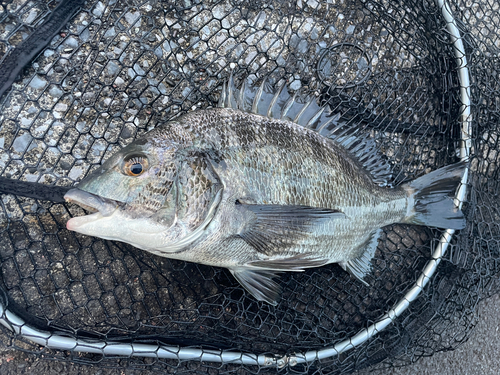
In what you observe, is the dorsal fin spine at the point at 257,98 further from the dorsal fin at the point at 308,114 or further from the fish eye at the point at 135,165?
the fish eye at the point at 135,165

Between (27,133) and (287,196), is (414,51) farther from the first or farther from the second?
(27,133)

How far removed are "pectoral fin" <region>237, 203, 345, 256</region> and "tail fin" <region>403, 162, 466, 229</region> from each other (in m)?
0.72

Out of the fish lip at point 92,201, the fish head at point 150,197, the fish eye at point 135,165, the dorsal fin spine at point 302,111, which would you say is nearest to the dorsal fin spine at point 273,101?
the dorsal fin spine at point 302,111

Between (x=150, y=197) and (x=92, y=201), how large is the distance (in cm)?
21

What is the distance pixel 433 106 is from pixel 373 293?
1.29m

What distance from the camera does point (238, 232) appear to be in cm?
149

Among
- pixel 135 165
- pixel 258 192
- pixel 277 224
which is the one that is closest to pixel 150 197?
pixel 135 165

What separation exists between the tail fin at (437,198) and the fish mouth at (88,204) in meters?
1.62

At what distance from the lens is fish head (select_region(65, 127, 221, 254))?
1.28 m

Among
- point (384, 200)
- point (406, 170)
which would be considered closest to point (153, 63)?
point (384, 200)

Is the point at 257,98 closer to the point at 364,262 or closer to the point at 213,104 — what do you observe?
the point at 213,104

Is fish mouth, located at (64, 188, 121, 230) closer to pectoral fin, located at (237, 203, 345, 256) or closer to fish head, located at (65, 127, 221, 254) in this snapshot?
fish head, located at (65, 127, 221, 254)

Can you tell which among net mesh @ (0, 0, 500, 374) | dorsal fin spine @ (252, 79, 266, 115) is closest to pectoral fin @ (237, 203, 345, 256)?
net mesh @ (0, 0, 500, 374)

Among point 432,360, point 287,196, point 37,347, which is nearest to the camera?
point 287,196
